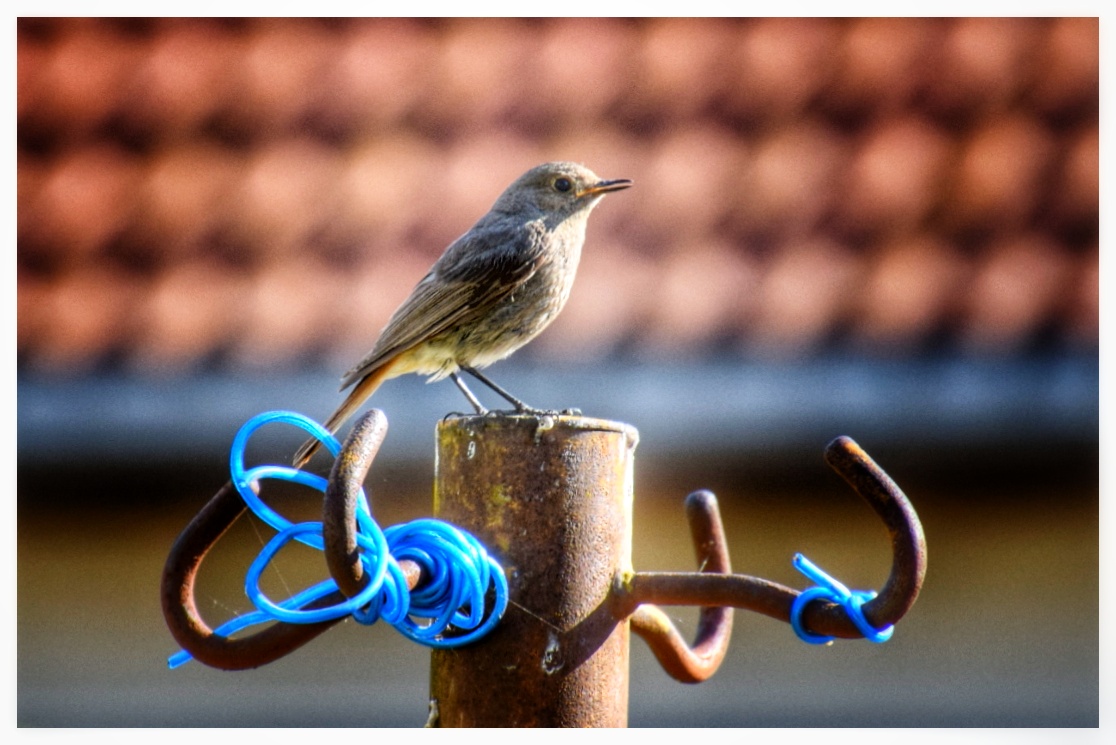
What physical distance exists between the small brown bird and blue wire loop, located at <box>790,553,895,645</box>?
1.80 m

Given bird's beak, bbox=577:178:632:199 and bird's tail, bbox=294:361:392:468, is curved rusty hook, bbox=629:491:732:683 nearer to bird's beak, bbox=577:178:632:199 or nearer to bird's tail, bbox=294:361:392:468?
bird's tail, bbox=294:361:392:468

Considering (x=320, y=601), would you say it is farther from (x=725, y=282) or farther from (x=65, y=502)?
(x=725, y=282)

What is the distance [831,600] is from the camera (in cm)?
168

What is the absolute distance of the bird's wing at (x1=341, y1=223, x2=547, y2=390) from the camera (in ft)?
11.9

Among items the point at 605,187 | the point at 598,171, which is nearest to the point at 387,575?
the point at 605,187

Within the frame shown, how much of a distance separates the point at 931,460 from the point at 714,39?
5.25 ft

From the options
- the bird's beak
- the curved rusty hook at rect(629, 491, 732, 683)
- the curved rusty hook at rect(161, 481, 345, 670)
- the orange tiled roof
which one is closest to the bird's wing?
the bird's beak

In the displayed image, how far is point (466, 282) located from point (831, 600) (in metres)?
2.29

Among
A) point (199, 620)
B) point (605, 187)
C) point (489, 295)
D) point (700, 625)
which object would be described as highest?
point (605, 187)

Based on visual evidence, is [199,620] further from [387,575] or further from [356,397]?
[356,397]

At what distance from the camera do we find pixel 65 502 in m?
3.86

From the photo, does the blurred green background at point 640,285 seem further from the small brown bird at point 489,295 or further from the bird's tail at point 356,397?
the bird's tail at point 356,397
